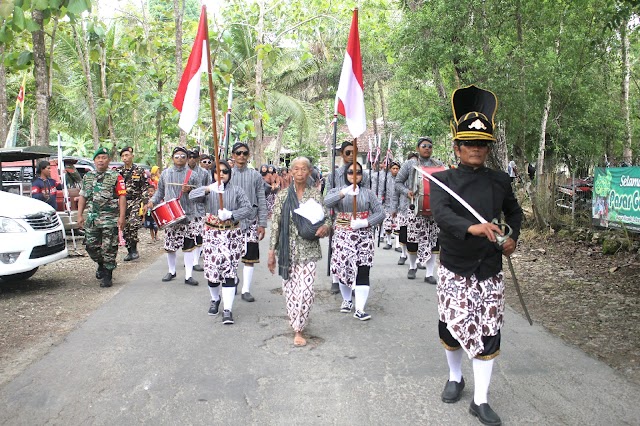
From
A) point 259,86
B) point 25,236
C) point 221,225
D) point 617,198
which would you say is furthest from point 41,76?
point 259,86

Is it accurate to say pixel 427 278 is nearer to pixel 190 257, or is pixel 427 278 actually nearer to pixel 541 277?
pixel 541 277

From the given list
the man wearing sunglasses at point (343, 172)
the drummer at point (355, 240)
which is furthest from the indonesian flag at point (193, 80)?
the man wearing sunglasses at point (343, 172)

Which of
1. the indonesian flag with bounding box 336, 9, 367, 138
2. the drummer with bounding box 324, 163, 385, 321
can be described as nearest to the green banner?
the drummer with bounding box 324, 163, 385, 321

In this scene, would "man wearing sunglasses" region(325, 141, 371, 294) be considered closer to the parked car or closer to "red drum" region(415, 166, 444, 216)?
"red drum" region(415, 166, 444, 216)

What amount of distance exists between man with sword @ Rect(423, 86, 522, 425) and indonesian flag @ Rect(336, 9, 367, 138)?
7.49 ft

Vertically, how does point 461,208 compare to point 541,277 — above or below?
above

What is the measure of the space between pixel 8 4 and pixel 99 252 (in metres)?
3.97

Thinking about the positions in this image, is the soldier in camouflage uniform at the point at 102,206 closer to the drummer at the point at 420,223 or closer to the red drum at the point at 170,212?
the red drum at the point at 170,212

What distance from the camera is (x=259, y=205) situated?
7.87 meters

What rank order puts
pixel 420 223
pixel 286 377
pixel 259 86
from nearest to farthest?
pixel 286 377 → pixel 420 223 → pixel 259 86

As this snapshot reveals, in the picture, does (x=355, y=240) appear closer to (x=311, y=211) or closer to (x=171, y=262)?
(x=311, y=211)

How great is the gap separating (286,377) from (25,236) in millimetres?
4730

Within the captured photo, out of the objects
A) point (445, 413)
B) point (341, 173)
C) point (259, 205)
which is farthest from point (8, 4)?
point (445, 413)

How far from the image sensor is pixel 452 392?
13.8 ft
